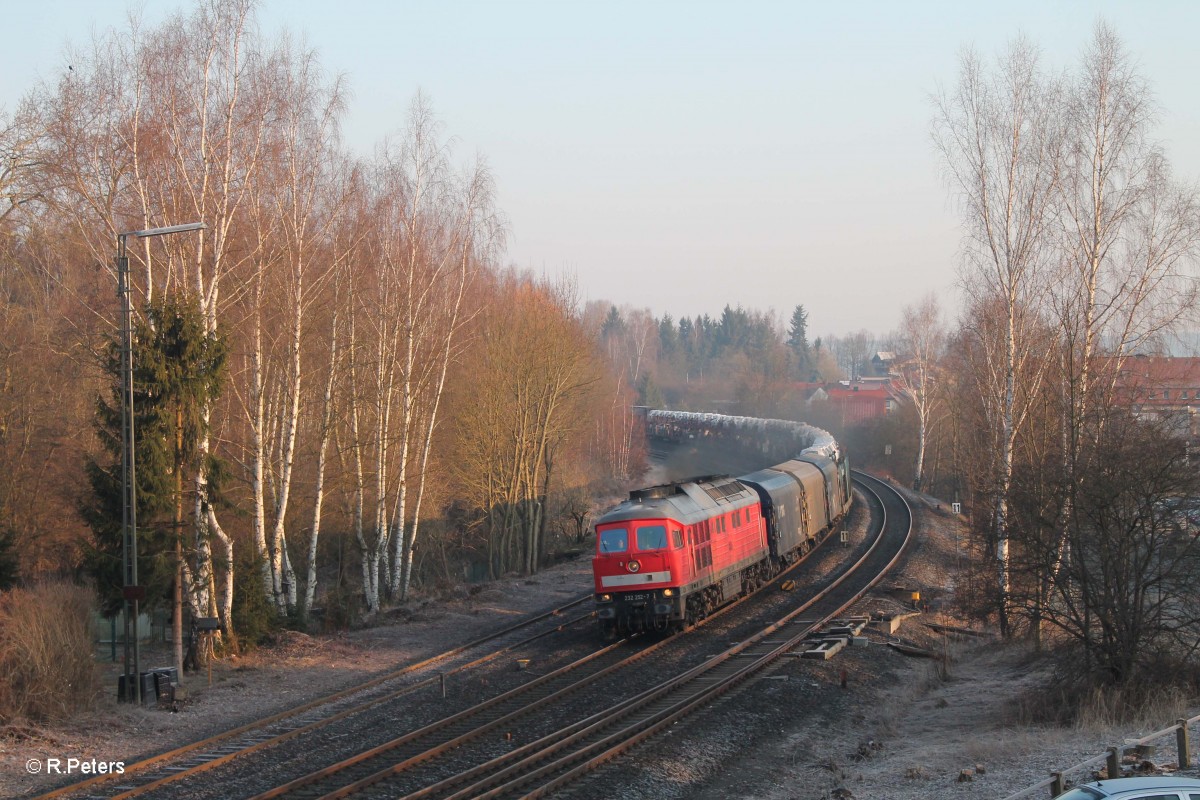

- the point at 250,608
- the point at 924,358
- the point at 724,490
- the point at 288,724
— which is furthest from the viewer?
the point at 924,358

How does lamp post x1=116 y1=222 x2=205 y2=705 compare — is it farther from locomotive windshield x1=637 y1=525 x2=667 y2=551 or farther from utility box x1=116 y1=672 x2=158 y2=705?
locomotive windshield x1=637 y1=525 x2=667 y2=551

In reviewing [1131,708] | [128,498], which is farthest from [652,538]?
[128,498]

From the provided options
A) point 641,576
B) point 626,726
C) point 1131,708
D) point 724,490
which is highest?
point 724,490

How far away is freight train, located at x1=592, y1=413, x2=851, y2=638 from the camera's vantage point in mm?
20906

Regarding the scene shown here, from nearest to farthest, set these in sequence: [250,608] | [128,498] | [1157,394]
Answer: [128,498] → [250,608] → [1157,394]

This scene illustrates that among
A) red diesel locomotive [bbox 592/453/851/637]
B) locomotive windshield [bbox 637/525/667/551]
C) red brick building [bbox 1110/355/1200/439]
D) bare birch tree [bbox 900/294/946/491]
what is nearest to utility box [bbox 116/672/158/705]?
red diesel locomotive [bbox 592/453/851/637]

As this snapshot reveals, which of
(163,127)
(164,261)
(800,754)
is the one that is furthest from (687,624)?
(163,127)

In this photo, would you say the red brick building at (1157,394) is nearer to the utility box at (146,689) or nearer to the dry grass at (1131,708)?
the dry grass at (1131,708)

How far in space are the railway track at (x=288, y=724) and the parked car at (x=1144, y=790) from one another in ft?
32.5

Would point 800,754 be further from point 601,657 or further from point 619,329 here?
point 619,329

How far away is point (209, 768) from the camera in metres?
12.1

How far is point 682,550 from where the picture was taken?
21375 millimetres

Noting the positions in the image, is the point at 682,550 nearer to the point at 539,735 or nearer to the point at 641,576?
the point at 641,576

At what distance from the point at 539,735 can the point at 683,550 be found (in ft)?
26.4
